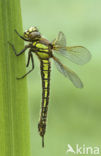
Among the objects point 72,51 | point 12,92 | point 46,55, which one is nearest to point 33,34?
point 46,55

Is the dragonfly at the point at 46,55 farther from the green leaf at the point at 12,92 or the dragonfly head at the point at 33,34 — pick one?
the green leaf at the point at 12,92

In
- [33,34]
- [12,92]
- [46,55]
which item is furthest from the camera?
[46,55]

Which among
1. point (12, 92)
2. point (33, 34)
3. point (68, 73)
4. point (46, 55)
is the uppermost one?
point (33, 34)

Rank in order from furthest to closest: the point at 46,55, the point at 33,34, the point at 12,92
→ 1. the point at 46,55
2. the point at 33,34
3. the point at 12,92

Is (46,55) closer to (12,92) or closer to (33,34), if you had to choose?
(33,34)

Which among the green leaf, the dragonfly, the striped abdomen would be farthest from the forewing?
the green leaf

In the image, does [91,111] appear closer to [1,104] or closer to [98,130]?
[98,130]

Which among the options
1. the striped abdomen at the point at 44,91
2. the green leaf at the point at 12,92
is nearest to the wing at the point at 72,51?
the striped abdomen at the point at 44,91
